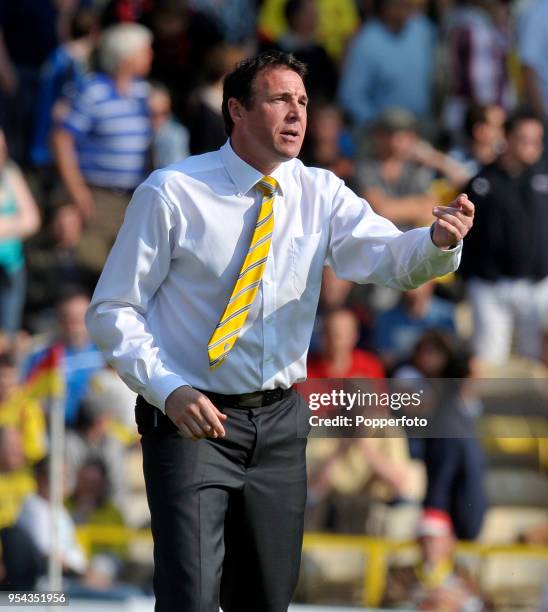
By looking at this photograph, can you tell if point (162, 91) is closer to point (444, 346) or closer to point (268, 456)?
point (444, 346)

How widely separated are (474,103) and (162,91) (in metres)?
2.01

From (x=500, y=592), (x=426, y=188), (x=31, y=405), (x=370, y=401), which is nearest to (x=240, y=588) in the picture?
Result: (x=370, y=401)

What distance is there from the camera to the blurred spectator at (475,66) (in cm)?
980

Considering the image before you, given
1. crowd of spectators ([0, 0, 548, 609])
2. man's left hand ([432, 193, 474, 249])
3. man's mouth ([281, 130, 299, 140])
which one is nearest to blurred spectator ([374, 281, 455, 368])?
crowd of spectators ([0, 0, 548, 609])

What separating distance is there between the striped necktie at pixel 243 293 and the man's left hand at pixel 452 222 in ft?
1.62

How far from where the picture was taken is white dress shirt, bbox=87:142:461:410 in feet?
13.4

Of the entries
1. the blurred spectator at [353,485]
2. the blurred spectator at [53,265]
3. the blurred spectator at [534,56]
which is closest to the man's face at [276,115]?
the blurred spectator at [353,485]

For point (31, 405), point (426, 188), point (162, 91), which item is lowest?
point (31, 405)

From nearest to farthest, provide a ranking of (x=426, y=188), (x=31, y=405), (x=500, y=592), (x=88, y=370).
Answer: (x=500, y=592), (x=31, y=405), (x=88, y=370), (x=426, y=188)

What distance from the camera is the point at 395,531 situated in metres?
6.75

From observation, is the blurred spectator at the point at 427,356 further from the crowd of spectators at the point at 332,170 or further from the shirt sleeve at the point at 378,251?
the shirt sleeve at the point at 378,251

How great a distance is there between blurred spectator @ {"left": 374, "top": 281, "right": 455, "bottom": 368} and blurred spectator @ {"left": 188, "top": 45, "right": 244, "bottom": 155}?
152 cm

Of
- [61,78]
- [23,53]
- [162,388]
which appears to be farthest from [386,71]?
[162,388]

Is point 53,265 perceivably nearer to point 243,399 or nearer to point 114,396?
point 114,396
